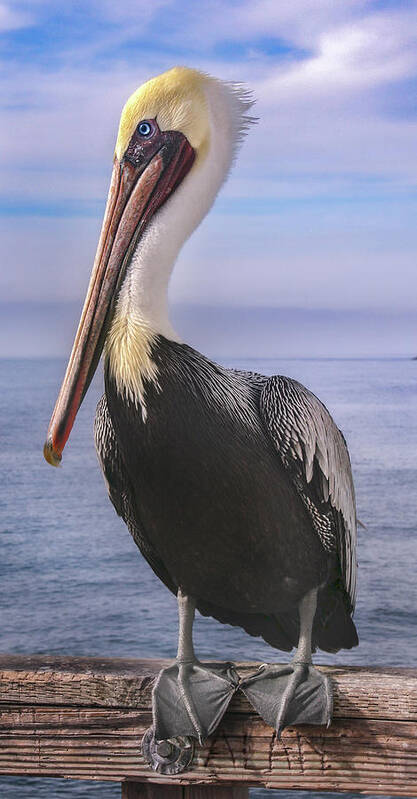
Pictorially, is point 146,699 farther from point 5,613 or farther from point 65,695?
point 5,613

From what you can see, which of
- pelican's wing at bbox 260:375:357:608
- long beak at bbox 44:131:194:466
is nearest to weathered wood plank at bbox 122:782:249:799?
pelican's wing at bbox 260:375:357:608

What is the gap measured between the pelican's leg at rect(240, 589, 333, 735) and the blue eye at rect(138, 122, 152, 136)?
0.81 metres

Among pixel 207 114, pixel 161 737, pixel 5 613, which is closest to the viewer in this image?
pixel 161 737

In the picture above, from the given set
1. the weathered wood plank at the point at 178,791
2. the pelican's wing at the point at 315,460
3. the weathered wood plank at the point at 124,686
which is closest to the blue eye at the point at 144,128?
the pelican's wing at the point at 315,460

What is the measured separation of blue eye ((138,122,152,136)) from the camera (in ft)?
4.72

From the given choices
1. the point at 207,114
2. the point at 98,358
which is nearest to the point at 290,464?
the point at 98,358

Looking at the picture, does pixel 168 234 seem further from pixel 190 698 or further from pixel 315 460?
pixel 190 698

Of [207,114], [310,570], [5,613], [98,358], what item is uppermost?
[207,114]

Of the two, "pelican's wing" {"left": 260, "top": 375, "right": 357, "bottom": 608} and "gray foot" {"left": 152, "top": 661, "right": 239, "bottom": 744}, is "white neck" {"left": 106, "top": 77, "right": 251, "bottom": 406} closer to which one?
"pelican's wing" {"left": 260, "top": 375, "right": 357, "bottom": 608}

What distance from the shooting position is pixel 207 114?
56.9 inches

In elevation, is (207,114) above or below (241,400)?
above

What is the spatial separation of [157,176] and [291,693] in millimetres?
765

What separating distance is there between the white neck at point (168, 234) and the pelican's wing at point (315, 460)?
200mm

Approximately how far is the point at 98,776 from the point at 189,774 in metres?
0.13
